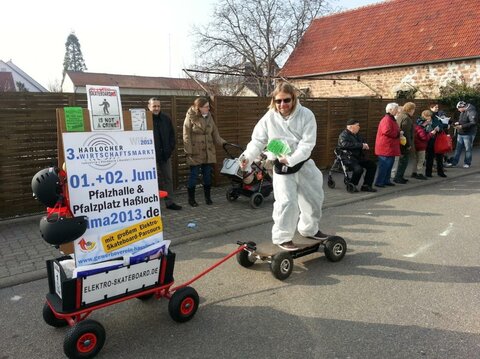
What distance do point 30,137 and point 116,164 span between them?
13.2 ft

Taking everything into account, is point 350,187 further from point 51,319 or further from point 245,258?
point 51,319

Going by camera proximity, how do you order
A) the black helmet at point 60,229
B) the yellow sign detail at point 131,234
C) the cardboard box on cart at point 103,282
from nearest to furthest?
the black helmet at point 60,229 < the cardboard box on cart at point 103,282 < the yellow sign detail at point 131,234

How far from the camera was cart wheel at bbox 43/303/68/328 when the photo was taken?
3332 mm

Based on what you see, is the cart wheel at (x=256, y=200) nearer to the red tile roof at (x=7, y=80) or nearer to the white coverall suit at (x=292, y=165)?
the white coverall suit at (x=292, y=165)

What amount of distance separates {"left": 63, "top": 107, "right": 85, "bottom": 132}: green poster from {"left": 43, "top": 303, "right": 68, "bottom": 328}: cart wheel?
1501 millimetres

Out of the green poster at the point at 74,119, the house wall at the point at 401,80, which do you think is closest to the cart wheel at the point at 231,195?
the green poster at the point at 74,119

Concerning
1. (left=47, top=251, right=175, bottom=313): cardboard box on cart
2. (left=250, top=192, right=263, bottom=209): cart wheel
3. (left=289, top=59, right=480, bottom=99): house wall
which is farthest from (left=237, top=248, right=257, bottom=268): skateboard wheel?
(left=289, top=59, right=480, bottom=99): house wall

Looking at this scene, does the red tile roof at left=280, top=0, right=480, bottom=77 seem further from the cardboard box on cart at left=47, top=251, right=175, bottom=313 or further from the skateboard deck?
the cardboard box on cart at left=47, top=251, right=175, bottom=313

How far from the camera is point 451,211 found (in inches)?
284

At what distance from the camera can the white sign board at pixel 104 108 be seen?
10.2ft

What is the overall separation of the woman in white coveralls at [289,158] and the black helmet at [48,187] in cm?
212

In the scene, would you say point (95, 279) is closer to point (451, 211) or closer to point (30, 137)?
point (30, 137)

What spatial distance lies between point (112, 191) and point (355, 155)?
671cm

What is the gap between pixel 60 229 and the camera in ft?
9.27
